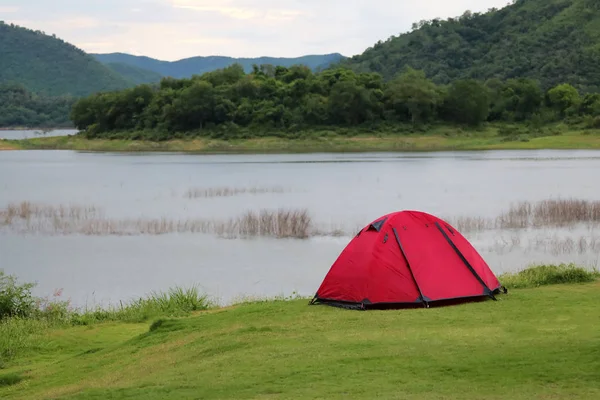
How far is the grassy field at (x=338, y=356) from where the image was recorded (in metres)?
6.89

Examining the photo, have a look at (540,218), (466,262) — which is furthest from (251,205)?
(466,262)

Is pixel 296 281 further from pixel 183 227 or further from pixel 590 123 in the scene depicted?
pixel 590 123

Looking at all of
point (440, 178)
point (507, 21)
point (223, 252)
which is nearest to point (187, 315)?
point (223, 252)

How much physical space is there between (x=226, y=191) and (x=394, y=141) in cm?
4975

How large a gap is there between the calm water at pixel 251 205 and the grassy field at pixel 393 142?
13228mm

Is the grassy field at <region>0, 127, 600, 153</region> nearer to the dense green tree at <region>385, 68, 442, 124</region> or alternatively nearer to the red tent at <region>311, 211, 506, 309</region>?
the dense green tree at <region>385, 68, 442, 124</region>

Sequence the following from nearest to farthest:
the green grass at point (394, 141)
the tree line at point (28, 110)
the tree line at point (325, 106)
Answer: the green grass at point (394, 141), the tree line at point (325, 106), the tree line at point (28, 110)

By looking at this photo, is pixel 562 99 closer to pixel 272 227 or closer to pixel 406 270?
pixel 272 227

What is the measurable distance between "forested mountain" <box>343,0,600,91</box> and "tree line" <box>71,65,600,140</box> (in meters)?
13.4

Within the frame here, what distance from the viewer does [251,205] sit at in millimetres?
33438

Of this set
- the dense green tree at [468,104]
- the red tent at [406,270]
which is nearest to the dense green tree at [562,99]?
the dense green tree at [468,104]

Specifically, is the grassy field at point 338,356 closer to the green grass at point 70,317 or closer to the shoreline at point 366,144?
the green grass at point 70,317


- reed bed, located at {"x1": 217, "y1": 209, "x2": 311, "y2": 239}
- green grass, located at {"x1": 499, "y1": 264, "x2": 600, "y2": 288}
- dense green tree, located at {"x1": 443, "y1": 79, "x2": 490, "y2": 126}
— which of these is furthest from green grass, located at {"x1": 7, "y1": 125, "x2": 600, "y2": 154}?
green grass, located at {"x1": 499, "y1": 264, "x2": 600, "y2": 288}

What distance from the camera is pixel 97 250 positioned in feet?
77.0
